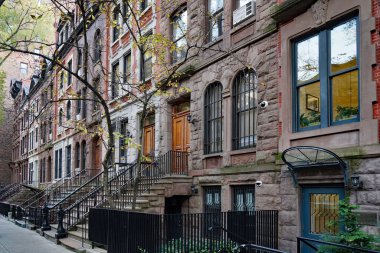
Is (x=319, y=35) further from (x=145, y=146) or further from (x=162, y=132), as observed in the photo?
(x=145, y=146)

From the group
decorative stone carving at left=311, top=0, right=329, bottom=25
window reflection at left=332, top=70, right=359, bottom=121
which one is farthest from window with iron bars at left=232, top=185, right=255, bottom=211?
decorative stone carving at left=311, top=0, right=329, bottom=25

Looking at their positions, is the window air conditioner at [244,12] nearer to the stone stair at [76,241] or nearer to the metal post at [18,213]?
the stone stair at [76,241]

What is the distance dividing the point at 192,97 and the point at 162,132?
2.36 m

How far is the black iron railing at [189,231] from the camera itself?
861 cm

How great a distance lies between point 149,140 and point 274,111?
834 centimetres

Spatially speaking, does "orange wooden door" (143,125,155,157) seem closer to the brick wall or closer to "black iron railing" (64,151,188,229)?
"black iron railing" (64,151,188,229)

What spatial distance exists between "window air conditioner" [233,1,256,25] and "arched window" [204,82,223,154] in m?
2.02

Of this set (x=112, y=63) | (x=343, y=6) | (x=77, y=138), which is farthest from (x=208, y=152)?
(x=77, y=138)

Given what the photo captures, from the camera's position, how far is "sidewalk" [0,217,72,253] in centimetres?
1295

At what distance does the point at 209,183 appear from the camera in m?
12.8

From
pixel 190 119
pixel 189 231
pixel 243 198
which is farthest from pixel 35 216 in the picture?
pixel 189 231

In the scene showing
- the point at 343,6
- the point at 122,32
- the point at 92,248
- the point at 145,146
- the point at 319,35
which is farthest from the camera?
the point at 122,32

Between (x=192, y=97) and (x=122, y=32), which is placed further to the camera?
(x=122, y=32)

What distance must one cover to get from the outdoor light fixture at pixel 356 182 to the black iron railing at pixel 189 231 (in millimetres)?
2299
